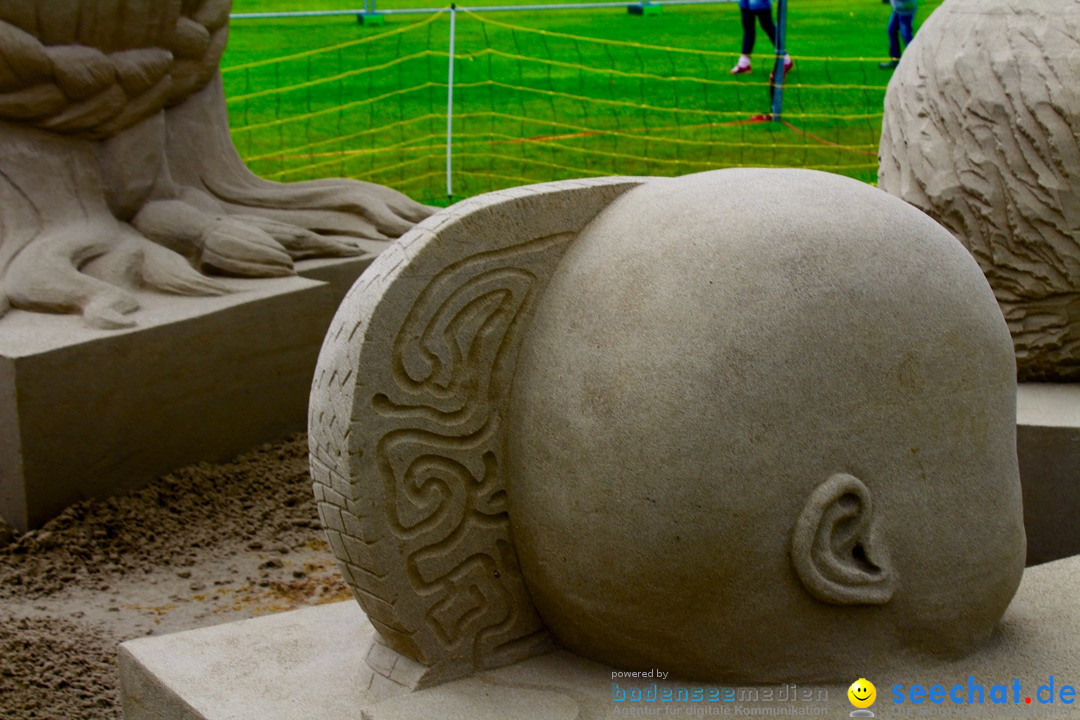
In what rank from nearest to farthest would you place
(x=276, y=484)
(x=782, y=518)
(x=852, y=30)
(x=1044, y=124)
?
(x=782, y=518) → (x=1044, y=124) → (x=276, y=484) → (x=852, y=30)

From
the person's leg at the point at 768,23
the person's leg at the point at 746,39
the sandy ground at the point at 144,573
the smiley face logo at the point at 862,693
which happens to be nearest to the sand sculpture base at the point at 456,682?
the smiley face logo at the point at 862,693

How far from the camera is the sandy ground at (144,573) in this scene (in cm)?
352

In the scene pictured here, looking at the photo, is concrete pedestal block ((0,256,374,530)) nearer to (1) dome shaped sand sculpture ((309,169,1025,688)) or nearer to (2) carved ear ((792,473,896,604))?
(1) dome shaped sand sculpture ((309,169,1025,688))

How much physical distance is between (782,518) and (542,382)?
0.52 meters

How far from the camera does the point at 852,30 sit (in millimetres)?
14328

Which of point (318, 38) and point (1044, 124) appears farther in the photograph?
point (318, 38)

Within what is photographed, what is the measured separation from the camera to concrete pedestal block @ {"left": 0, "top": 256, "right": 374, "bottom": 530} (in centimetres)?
432

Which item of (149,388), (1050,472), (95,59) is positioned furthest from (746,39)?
(1050,472)

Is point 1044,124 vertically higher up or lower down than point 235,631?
higher up

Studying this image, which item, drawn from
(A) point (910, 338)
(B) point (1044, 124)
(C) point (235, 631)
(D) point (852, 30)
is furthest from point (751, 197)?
(D) point (852, 30)

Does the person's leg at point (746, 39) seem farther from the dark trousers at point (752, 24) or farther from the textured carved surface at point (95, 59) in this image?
the textured carved surface at point (95, 59)

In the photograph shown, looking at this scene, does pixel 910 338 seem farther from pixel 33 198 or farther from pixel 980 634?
pixel 33 198

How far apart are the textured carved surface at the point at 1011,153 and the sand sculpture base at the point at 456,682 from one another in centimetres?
135

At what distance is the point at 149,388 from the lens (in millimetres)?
4629
